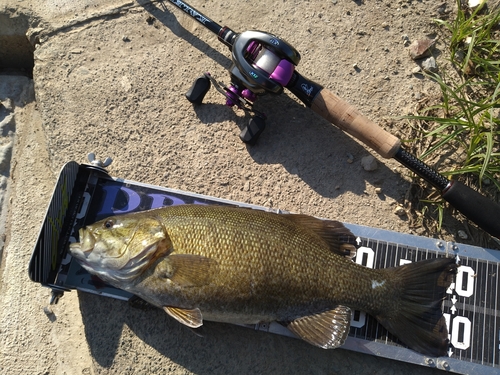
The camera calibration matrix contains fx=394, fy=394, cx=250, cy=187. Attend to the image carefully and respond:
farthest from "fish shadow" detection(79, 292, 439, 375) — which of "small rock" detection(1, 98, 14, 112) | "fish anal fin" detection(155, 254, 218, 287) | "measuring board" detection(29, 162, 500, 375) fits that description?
"small rock" detection(1, 98, 14, 112)

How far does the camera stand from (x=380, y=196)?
115 inches

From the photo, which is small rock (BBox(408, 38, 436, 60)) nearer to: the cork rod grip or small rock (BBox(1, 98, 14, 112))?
the cork rod grip

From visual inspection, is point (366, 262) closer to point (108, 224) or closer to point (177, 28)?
point (108, 224)

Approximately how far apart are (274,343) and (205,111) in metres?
1.78

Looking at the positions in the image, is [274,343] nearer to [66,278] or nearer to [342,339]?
[342,339]

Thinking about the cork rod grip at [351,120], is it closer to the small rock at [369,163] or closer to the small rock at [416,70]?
the small rock at [369,163]

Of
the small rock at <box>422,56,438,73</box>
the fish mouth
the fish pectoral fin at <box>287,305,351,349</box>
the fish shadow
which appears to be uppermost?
the small rock at <box>422,56,438,73</box>

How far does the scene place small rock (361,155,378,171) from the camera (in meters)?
2.91

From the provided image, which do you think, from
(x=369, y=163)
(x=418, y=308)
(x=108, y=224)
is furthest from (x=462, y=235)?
(x=108, y=224)

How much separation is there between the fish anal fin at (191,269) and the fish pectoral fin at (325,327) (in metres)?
0.63

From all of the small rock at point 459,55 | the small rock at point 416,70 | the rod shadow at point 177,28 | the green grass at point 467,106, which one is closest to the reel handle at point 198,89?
the rod shadow at point 177,28

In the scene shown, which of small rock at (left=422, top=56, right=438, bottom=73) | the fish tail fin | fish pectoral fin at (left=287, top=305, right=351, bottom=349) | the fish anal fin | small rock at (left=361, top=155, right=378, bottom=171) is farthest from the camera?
small rock at (left=422, top=56, right=438, bottom=73)

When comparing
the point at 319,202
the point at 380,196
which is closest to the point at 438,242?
the point at 380,196

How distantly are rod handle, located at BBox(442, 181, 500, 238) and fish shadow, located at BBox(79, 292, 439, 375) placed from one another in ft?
3.47
